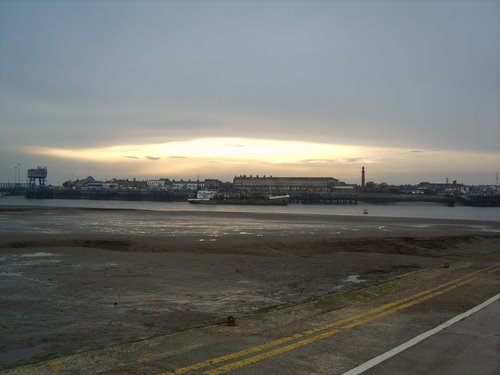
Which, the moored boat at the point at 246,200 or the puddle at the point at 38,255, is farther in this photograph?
the moored boat at the point at 246,200

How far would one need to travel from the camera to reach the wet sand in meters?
9.41

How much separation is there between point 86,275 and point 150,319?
6.44 meters

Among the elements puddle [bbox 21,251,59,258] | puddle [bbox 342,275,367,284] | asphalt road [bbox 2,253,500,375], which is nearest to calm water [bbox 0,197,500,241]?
puddle [bbox 21,251,59,258]

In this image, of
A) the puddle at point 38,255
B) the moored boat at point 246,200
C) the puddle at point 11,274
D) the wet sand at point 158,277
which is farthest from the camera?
the moored boat at point 246,200

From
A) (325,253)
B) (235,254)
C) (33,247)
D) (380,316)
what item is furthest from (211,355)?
→ (33,247)

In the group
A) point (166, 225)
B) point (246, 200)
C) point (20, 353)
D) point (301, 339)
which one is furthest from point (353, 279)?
point (246, 200)

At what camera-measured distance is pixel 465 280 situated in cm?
1305

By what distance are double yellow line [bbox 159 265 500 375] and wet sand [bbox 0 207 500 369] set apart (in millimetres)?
2105

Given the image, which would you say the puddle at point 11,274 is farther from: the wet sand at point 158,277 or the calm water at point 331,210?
the calm water at point 331,210

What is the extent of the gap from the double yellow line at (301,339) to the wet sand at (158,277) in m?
2.10

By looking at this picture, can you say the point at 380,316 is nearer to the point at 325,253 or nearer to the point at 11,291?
the point at 11,291

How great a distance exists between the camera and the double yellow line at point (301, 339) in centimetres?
594

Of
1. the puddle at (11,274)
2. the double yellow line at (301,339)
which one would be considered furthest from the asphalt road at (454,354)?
the puddle at (11,274)

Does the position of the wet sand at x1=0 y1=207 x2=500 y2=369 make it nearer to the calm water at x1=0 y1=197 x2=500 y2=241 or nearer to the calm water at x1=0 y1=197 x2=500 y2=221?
the calm water at x1=0 y1=197 x2=500 y2=241
